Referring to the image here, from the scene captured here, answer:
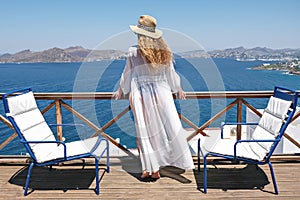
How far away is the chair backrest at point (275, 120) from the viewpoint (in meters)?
2.75

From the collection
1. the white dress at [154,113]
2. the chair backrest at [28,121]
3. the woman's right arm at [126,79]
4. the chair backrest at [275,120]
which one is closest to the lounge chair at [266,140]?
the chair backrest at [275,120]

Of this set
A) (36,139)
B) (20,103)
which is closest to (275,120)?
(36,139)

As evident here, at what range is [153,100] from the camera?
3059 mm

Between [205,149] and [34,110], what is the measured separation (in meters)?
1.89

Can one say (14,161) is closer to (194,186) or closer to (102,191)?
(102,191)

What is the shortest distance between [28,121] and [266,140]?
2.36m

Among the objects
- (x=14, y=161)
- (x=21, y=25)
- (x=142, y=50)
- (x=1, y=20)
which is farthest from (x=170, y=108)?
(x=1, y=20)

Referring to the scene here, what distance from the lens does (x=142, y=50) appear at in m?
2.90

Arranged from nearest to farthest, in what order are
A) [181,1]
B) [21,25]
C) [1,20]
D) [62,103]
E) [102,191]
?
[102,191] < [62,103] < [181,1] < [21,25] < [1,20]

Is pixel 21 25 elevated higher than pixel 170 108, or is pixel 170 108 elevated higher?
pixel 21 25

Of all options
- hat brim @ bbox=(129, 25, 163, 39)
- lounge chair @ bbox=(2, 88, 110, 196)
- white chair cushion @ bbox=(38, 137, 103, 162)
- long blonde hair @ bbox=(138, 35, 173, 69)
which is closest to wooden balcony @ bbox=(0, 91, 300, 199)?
lounge chair @ bbox=(2, 88, 110, 196)

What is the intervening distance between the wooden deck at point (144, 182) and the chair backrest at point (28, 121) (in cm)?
37

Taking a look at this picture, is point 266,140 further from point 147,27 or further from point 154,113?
point 147,27

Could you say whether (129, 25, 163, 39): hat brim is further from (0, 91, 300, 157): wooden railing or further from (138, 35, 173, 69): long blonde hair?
(0, 91, 300, 157): wooden railing
